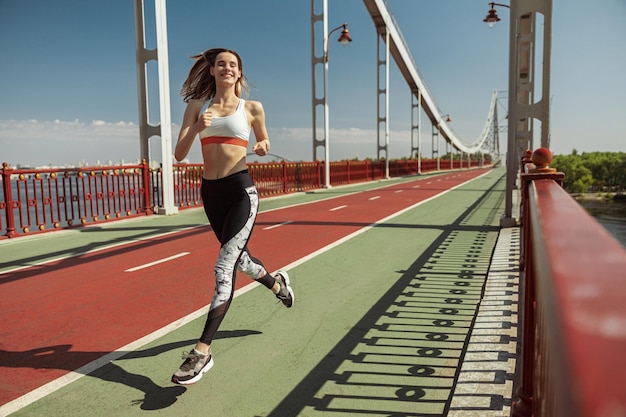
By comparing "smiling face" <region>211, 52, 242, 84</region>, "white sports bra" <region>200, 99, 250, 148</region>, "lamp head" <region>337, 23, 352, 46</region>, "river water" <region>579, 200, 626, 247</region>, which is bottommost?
"river water" <region>579, 200, 626, 247</region>

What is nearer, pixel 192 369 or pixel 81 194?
pixel 192 369

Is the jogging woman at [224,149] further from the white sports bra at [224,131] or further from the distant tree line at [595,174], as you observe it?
the distant tree line at [595,174]

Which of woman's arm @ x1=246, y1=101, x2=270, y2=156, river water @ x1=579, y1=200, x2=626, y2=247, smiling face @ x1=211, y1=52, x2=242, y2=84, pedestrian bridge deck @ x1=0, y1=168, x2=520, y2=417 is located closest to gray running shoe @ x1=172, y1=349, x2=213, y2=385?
pedestrian bridge deck @ x1=0, y1=168, x2=520, y2=417

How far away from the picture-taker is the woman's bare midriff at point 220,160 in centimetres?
339

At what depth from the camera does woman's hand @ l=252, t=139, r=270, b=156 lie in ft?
12.0

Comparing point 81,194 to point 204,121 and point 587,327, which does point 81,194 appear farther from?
point 587,327

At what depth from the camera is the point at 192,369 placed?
2.94 metres

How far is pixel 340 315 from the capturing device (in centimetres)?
438

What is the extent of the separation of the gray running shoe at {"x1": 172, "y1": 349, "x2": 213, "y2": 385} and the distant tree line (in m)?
114

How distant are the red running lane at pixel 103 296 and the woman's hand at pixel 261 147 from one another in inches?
72.0

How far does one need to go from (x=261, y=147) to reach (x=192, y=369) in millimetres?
1710

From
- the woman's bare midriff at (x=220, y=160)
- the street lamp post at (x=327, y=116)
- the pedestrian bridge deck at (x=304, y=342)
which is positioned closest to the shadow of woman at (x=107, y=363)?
the pedestrian bridge deck at (x=304, y=342)

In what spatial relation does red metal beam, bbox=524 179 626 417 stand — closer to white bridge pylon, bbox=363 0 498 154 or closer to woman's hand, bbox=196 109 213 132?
woman's hand, bbox=196 109 213 132

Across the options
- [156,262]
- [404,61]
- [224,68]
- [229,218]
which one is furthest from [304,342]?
[404,61]
